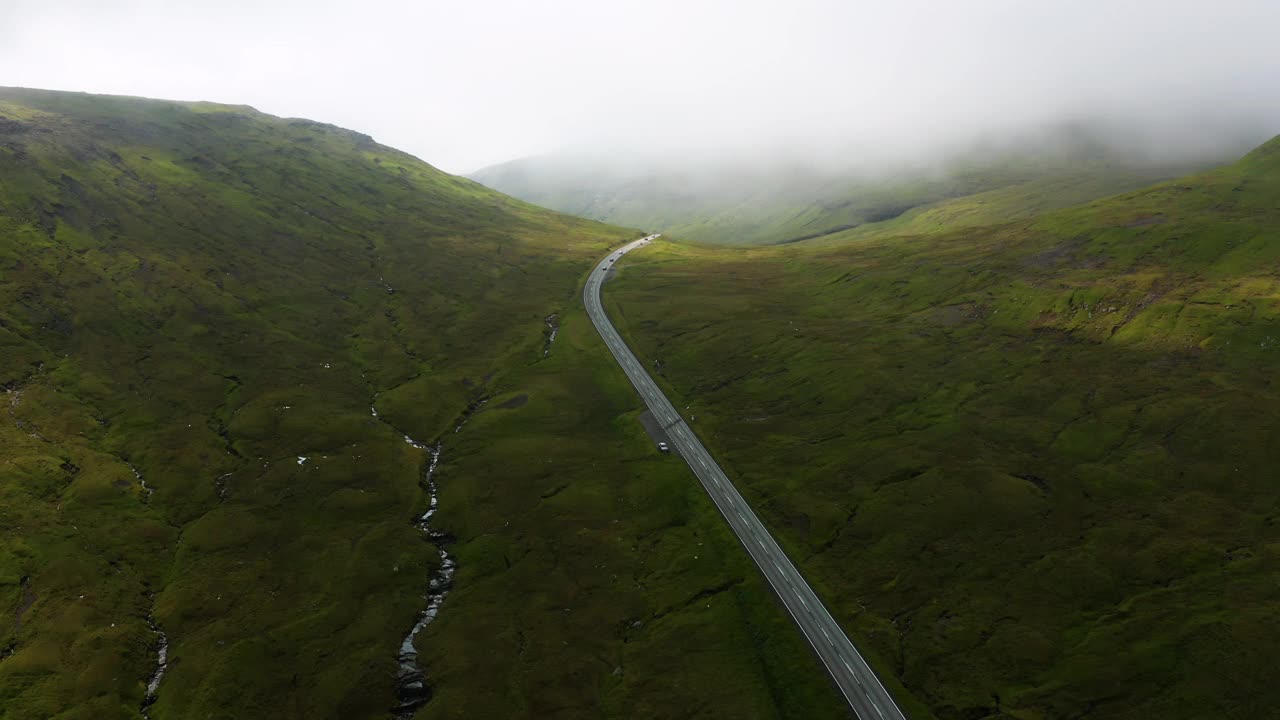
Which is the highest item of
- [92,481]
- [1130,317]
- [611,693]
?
[1130,317]

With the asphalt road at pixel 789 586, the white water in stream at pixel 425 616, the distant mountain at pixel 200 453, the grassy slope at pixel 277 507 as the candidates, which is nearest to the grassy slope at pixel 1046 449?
the asphalt road at pixel 789 586

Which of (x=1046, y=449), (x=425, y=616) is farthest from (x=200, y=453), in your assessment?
(x=1046, y=449)

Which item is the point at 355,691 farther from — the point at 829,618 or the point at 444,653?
the point at 829,618

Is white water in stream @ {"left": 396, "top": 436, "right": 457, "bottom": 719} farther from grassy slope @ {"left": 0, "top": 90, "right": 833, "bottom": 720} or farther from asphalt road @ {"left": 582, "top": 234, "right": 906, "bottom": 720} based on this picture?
asphalt road @ {"left": 582, "top": 234, "right": 906, "bottom": 720}

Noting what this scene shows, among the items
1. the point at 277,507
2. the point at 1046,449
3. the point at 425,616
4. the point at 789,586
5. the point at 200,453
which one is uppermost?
the point at 200,453

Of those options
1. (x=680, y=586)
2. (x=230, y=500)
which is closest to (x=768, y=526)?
(x=680, y=586)

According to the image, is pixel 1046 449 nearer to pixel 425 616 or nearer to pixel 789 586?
pixel 789 586
